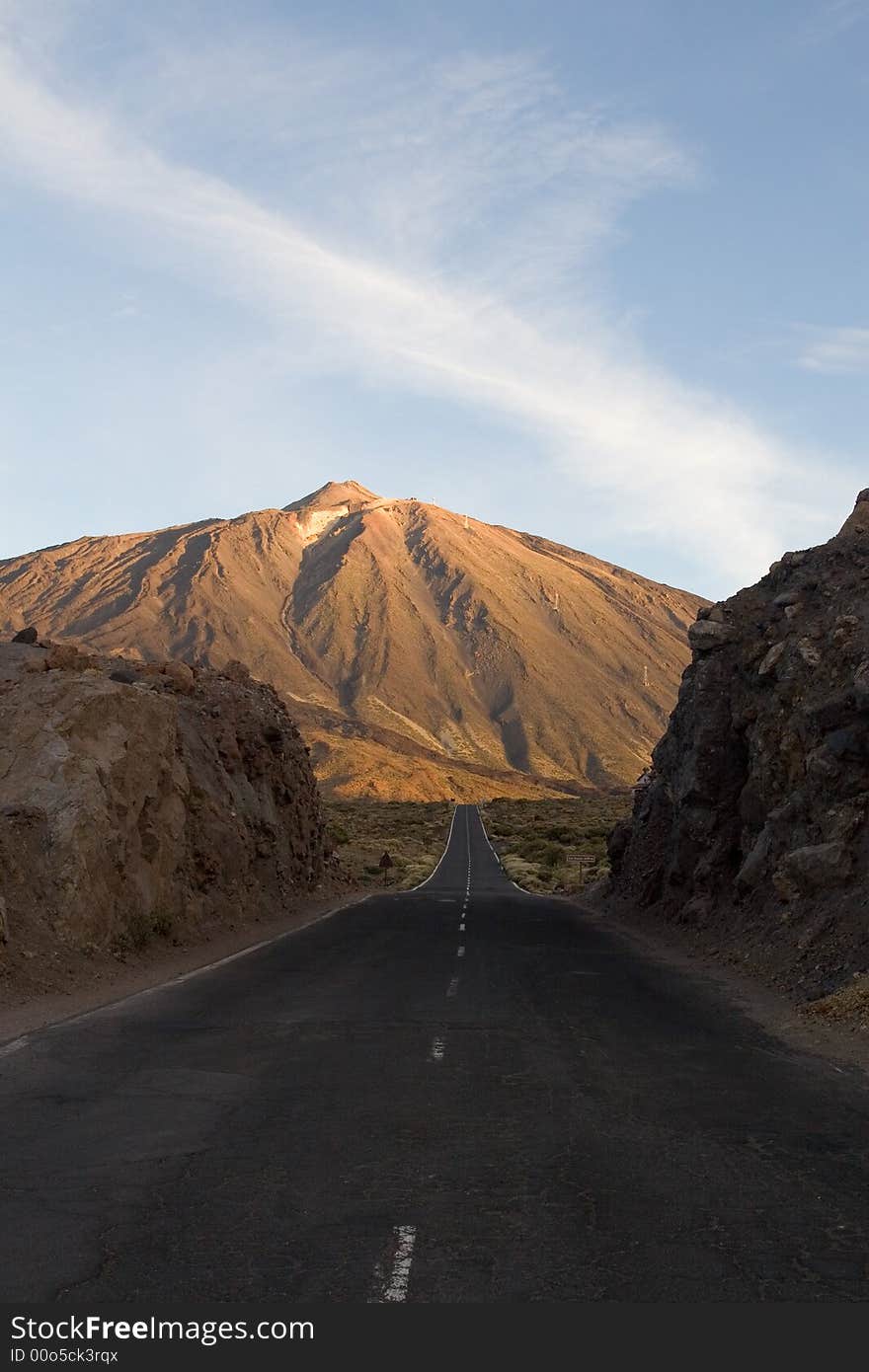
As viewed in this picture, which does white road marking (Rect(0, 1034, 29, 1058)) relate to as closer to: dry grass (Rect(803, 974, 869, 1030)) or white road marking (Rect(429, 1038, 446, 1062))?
white road marking (Rect(429, 1038, 446, 1062))

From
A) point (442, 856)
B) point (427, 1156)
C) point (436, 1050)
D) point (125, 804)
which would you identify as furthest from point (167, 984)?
point (442, 856)

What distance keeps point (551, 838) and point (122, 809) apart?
62.7 m

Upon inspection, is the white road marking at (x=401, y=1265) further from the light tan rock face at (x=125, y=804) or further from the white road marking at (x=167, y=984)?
the light tan rock face at (x=125, y=804)

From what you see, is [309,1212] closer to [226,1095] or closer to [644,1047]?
[226,1095]

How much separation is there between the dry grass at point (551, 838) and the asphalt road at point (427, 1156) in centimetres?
3537

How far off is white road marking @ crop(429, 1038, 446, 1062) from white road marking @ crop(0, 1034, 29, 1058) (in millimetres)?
4104

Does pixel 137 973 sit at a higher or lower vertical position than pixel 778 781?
lower

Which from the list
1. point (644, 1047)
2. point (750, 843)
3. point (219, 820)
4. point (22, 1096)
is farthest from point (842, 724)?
point (22, 1096)

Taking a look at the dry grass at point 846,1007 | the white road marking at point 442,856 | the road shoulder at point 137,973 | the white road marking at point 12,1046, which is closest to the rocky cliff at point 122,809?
the road shoulder at point 137,973

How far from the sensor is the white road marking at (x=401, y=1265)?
17.9ft

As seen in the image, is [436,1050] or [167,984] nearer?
[436,1050]

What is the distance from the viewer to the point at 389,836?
9012cm

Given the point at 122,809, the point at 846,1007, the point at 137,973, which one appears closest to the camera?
the point at 846,1007

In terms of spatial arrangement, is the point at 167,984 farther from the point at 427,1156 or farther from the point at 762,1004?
the point at 427,1156
